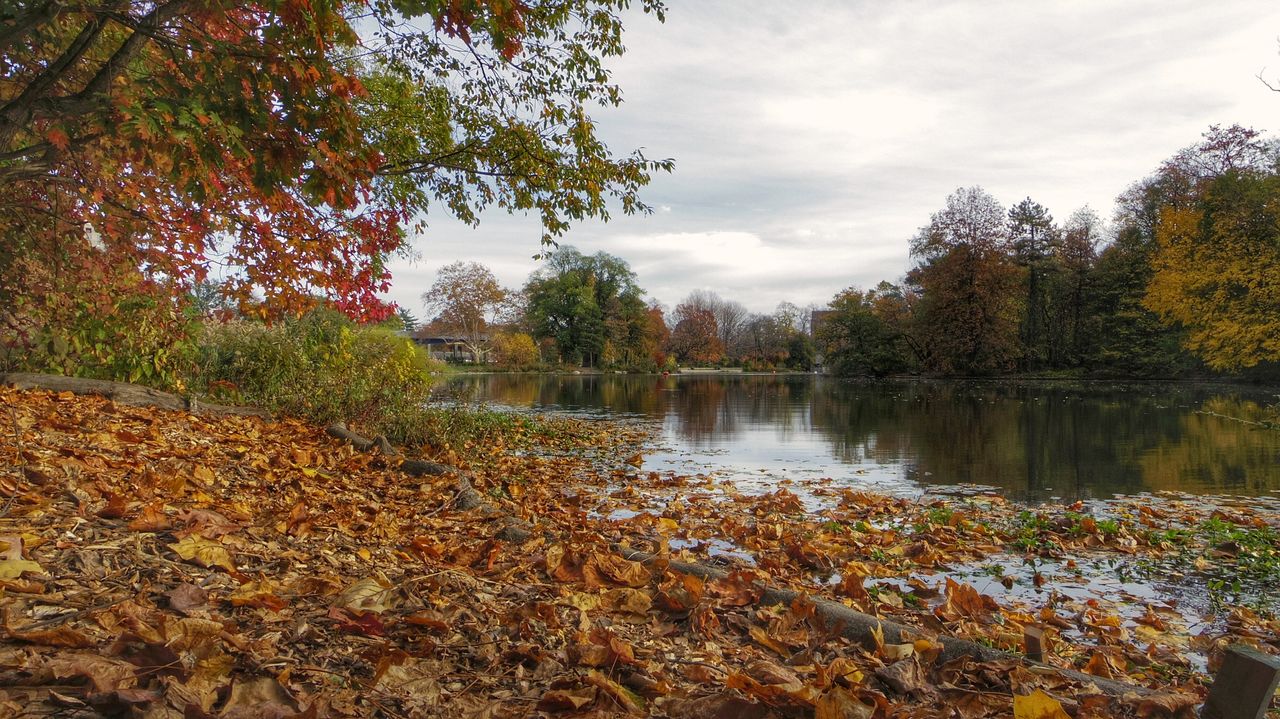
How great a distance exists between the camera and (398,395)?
29.8ft

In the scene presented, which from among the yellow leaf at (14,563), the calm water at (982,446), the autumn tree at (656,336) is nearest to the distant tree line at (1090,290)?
the calm water at (982,446)

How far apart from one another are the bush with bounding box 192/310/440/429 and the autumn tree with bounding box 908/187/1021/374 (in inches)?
1589

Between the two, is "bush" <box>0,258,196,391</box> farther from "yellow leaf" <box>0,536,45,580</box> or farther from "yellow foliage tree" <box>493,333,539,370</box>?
"yellow foliage tree" <box>493,333,539,370</box>

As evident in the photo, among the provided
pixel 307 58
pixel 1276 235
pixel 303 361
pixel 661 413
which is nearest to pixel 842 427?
pixel 661 413

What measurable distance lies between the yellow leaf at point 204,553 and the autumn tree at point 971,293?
152 ft

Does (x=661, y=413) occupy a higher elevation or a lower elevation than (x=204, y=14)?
lower

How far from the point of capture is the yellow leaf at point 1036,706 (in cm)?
206

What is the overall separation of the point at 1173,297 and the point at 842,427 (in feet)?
75.7

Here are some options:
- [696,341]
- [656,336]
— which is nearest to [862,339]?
[656,336]

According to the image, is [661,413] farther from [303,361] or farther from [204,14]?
[204,14]

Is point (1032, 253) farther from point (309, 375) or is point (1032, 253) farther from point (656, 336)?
point (309, 375)

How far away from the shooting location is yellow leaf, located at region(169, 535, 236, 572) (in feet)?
9.01

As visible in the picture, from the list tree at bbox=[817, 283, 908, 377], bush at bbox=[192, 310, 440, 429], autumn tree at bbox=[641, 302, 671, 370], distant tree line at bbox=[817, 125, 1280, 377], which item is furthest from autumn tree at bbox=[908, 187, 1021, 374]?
bush at bbox=[192, 310, 440, 429]

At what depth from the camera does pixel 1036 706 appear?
208 cm
